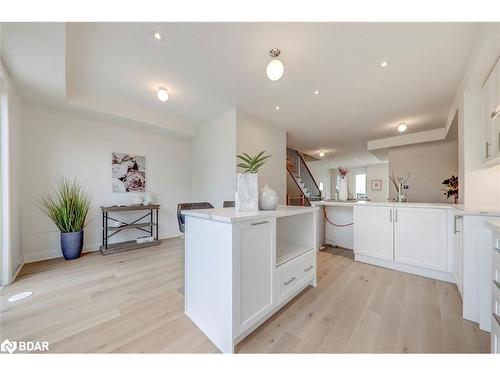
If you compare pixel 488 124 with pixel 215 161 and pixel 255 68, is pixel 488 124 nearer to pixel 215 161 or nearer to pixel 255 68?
pixel 255 68

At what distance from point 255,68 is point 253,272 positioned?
2330 millimetres

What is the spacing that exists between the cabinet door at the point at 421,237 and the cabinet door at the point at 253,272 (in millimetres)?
2046

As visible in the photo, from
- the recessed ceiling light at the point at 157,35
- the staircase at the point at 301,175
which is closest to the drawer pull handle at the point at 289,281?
the recessed ceiling light at the point at 157,35

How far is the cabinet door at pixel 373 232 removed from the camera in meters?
2.57

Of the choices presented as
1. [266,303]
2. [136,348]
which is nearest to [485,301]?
[266,303]

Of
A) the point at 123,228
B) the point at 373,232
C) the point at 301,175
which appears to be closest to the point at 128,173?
the point at 123,228

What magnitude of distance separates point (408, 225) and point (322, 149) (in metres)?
4.62

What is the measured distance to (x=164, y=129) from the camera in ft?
12.8

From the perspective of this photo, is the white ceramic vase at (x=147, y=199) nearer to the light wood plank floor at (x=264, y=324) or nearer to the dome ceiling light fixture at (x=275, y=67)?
the light wood plank floor at (x=264, y=324)

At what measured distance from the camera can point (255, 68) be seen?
2.35 metres

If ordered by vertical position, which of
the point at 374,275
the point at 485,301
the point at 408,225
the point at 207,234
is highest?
the point at 207,234

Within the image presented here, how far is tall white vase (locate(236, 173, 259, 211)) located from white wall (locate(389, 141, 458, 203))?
5602 mm

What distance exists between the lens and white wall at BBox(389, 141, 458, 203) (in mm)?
4656

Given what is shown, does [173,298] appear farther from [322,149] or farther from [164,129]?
[322,149]
